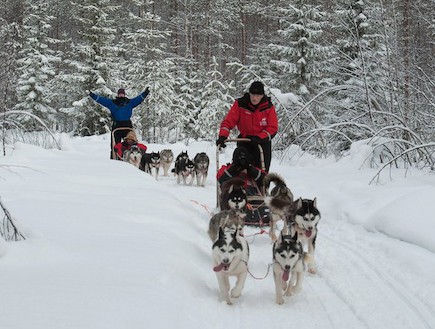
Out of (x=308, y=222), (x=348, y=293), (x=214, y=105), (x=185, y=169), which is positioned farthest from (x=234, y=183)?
(x=214, y=105)

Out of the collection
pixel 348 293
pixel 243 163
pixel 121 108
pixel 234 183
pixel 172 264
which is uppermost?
pixel 121 108

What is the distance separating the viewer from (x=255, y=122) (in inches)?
245

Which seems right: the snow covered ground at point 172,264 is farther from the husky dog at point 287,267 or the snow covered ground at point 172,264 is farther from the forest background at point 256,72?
the forest background at point 256,72

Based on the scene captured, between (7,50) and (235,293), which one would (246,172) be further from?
(7,50)

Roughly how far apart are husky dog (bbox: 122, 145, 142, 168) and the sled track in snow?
6.24 meters

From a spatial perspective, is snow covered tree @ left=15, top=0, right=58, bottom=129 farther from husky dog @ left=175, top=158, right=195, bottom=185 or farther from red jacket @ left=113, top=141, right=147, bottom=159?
husky dog @ left=175, top=158, right=195, bottom=185

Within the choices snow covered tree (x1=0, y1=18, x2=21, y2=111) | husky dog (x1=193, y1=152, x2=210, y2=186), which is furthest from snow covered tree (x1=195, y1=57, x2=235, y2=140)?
snow covered tree (x1=0, y1=18, x2=21, y2=111)

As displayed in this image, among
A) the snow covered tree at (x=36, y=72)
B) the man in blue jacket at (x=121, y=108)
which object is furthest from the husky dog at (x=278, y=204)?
the snow covered tree at (x=36, y=72)

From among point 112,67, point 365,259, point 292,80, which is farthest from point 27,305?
point 112,67

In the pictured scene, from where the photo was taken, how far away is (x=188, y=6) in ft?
87.2

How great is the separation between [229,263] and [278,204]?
5.55 feet

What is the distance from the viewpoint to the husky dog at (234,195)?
5348 mm

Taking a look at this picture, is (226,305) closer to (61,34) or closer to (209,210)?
(209,210)

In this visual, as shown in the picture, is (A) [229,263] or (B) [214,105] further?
(B) [214,105]
